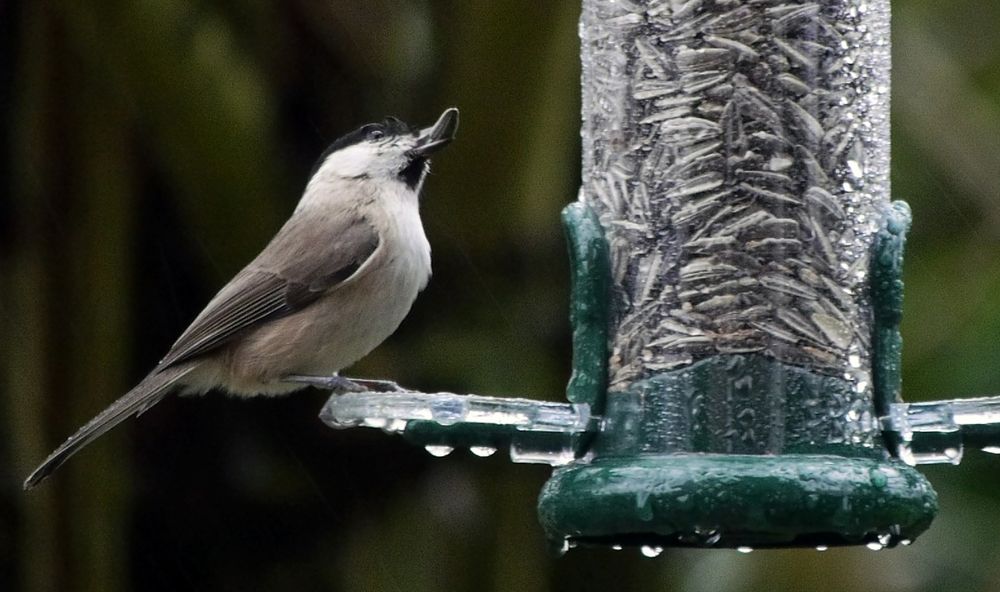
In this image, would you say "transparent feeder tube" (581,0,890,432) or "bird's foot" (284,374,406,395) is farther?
"bird's foot" (284,374,406,395)

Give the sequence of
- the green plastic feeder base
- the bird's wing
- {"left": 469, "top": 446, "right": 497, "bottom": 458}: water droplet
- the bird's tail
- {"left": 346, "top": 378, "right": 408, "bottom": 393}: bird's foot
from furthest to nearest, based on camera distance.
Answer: the bird's wing → the bird's tail → {"left": 346, "top": 378, "right": 408, "bottom": 393}: bird's foot → {"left": 469, "top": 446, "right": 497, "bottom": 458}: water droplet → the green plastic feeder base

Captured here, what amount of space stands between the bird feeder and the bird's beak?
0.63 m

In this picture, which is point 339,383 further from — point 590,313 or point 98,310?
point 98,310

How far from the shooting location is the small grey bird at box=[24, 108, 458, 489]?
438cm

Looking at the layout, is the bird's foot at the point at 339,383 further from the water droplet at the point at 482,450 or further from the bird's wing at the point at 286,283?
the water droplet at the point at 482,450

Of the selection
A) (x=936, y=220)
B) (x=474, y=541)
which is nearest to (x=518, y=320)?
(x=474, y=541)

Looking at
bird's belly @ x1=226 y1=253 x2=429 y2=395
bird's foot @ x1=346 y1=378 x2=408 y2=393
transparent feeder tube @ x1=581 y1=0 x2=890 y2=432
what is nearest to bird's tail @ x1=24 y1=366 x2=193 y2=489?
bird's belly @ x1=226 y1=253 x2=429 y2=395

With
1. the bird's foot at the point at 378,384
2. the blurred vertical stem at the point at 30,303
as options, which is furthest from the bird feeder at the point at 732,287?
the blurred vertical stem at the point at 30,303

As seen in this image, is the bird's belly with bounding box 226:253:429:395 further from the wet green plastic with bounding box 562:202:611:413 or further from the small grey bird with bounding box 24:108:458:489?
the wet green plastic with bounding box 562:202:611:413

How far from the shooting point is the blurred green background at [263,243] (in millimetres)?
5016

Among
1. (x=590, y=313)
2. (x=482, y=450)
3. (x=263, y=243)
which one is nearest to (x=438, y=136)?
(x=590, y=313)

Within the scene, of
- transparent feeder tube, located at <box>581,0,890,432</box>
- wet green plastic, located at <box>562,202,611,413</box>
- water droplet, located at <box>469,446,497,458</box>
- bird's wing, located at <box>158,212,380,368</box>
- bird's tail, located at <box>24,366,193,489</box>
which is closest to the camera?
water droplet, located at <box>469,446,497,458</box>

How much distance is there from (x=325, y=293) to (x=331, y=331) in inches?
5.8

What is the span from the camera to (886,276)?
3471 millimetres
